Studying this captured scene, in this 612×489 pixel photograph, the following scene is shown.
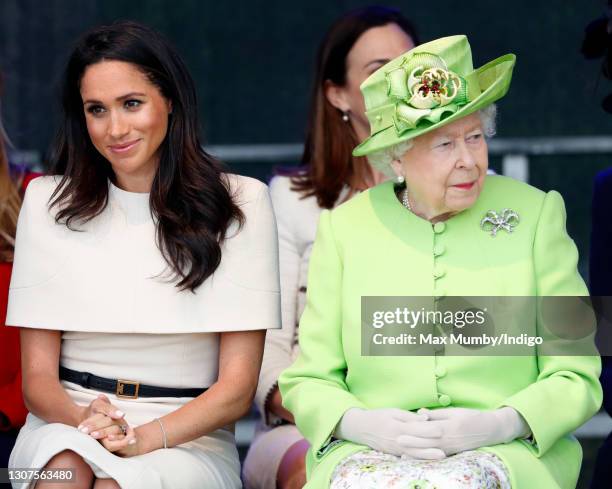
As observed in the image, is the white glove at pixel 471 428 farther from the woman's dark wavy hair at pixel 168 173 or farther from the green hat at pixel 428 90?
the woman's dark wavy hair at pixel 168 173

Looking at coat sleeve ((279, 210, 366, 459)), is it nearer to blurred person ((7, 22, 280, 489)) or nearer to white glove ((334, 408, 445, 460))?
white glove ((334, 408, 445, 460))

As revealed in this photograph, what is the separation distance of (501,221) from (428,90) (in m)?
0.42

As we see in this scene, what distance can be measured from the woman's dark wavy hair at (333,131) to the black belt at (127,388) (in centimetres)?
98

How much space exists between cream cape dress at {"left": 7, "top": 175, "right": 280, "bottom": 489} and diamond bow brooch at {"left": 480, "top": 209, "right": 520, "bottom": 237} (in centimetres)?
73

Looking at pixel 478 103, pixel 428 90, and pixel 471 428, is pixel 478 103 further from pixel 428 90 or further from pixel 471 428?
pixel 471 428

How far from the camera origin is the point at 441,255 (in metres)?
4.05

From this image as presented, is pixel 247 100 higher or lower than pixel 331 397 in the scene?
higher

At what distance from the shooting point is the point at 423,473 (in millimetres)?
3570

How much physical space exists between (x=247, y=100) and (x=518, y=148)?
1318 millimetres

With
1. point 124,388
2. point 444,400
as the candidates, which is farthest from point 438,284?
point 124,388

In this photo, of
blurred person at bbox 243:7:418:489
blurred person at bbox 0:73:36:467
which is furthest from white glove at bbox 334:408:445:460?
blurred person at bbox 0:73:36:467

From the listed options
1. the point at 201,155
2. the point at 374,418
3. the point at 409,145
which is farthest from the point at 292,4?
the point at 374,418

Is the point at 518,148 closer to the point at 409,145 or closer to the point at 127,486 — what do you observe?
the point at 409,145

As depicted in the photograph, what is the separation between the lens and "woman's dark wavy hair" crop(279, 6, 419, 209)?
511 centimetres
